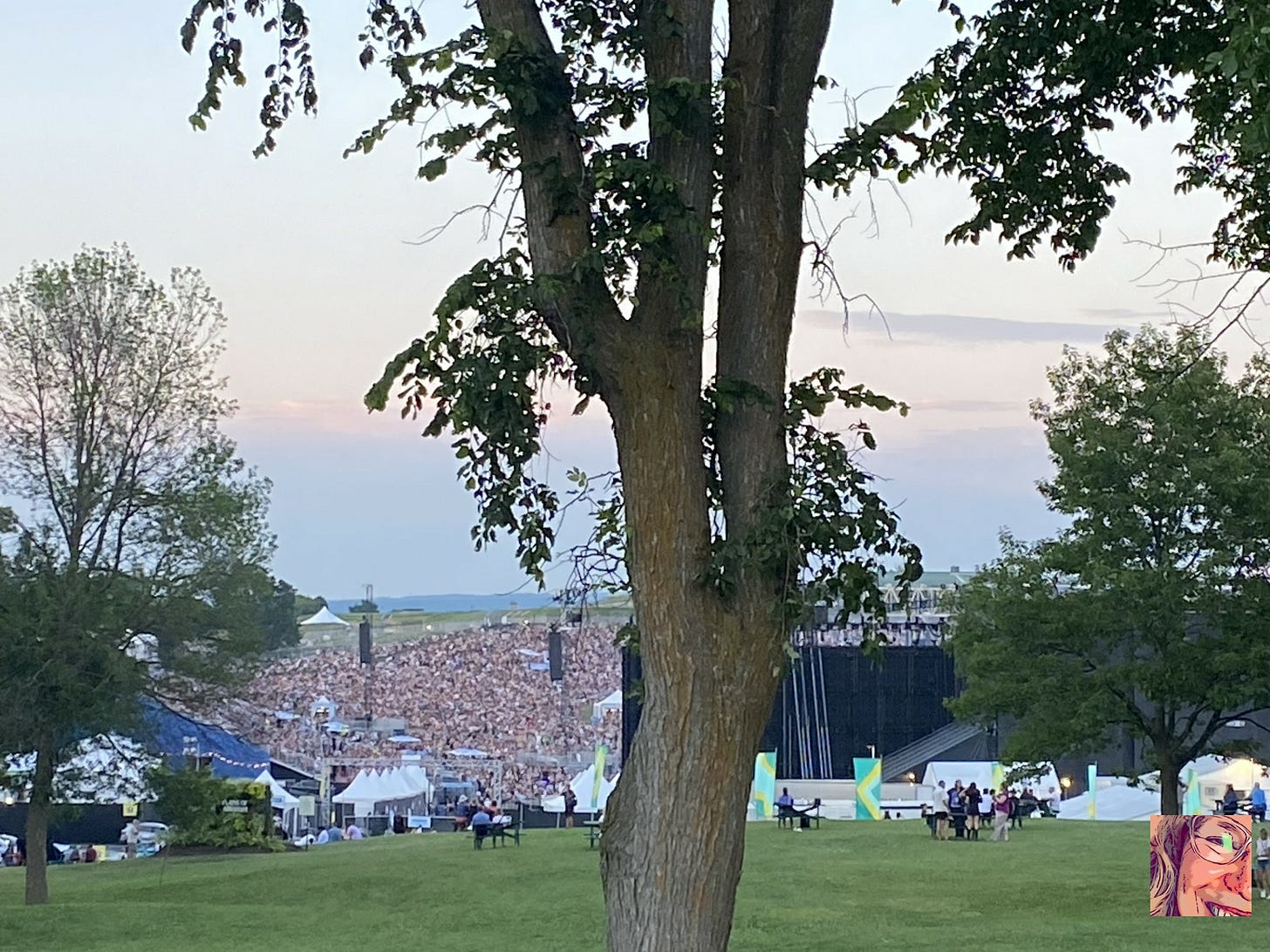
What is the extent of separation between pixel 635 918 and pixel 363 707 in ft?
253

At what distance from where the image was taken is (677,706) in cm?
629

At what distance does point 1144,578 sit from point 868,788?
48.1ft

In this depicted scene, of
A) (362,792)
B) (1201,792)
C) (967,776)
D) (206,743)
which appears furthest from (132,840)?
(1201,792)

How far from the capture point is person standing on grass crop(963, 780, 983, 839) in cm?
3170

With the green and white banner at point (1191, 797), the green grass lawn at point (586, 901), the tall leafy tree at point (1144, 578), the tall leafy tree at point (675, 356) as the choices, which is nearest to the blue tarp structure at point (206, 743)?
the green grass lawn at point (586, 901)

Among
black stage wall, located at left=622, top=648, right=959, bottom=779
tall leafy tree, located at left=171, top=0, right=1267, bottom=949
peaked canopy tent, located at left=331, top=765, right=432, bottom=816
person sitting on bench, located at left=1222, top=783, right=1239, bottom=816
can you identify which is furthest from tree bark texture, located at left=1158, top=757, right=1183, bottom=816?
black stage wall, located at left=622, top=648, right=959, bottom=779

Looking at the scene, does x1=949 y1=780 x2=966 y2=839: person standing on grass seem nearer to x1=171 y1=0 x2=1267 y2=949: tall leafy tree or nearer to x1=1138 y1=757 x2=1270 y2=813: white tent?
x1=1138 y1=757 x2=1270 y2=813: white tent

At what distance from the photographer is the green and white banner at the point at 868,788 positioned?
118 ft

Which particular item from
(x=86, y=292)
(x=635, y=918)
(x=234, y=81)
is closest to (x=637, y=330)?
(x=635, y=918)

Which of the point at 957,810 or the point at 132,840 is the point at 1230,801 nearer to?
the point at 957,810

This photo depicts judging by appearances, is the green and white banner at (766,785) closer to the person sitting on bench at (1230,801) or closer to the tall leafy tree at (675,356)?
the person sitting on bench at (1230,801)

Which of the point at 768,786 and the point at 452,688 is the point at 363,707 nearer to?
the point at 452,688
